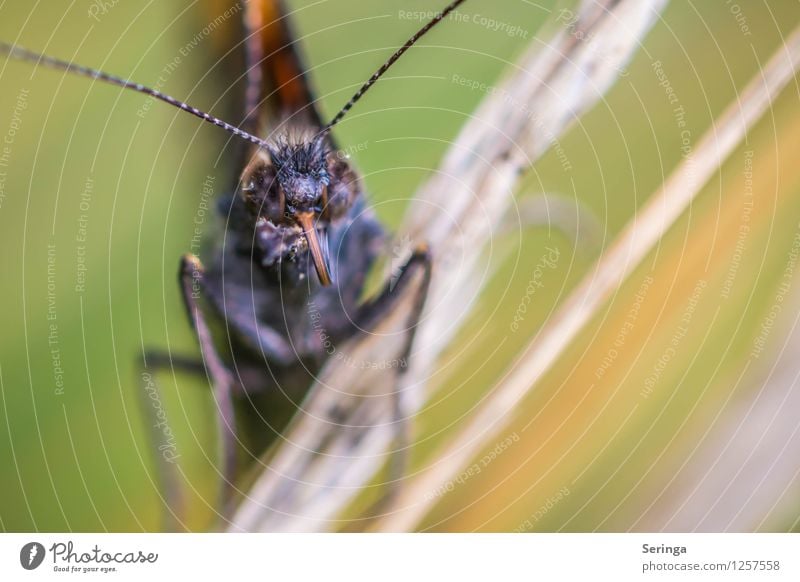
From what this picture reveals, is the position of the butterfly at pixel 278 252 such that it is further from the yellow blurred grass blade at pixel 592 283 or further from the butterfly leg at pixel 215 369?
the yellow blurred grass blade at pixel 592 283

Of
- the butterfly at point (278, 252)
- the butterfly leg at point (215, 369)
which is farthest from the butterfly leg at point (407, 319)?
the butterfly leg at point (215, 369)

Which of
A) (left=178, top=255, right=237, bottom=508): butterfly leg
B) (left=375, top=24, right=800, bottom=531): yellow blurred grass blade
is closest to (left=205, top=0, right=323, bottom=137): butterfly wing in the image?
(left=178, top=255, right=237, bottom=508): butterfly leg

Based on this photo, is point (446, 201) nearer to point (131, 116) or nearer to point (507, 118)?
point (507, 118)
